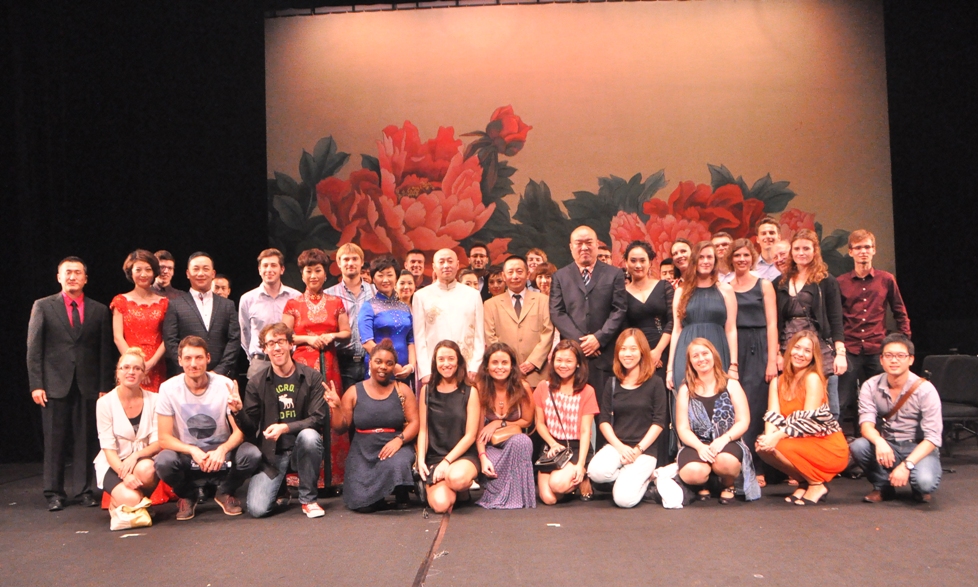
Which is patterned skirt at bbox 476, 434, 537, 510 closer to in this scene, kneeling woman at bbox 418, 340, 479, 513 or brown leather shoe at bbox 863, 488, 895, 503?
kneeling woman at bbox 418, 340, 479, 513

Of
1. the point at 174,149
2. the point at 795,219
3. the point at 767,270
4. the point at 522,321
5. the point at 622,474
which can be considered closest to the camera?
the point at 622,474

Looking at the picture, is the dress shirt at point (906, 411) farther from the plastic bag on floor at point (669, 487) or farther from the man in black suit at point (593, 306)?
the man in black suit at point (593, 306)

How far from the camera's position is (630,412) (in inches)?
159

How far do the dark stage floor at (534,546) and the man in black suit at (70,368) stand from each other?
1.32 ft

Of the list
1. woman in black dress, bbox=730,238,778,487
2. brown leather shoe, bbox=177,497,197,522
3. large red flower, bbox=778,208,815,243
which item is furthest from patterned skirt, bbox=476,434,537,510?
large red flower, bbox=778,208,815,243

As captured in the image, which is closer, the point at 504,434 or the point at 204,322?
the point at 504,434

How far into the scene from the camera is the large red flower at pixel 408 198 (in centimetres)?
718

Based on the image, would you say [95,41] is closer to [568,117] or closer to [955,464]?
[568,117]

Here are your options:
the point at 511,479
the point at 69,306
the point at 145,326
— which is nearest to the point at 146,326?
the point at 145,326

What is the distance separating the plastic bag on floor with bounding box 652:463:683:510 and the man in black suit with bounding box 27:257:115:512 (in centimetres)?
301

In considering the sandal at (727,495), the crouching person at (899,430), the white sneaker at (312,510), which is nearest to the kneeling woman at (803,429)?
the crouching person at (899,430)

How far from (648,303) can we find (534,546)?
1.74 m

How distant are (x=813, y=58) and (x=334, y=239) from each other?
186 inches

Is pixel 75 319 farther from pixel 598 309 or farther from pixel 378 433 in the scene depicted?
pixel 598 309
